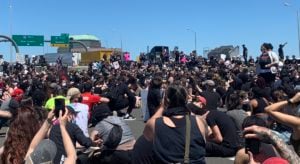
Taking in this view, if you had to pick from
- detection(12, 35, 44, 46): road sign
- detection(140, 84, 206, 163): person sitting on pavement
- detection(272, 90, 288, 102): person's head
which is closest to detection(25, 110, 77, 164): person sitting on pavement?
detection(140, 84, 206, 163): person sitting on pavement

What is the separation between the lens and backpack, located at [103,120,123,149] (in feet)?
26.7

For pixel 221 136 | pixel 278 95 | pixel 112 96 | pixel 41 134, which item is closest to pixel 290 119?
pixel 41 134

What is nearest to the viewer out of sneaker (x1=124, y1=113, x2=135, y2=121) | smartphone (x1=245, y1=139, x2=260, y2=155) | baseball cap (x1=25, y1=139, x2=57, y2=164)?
smartphone (x1=245, y1=139, x2=260, y2=155)

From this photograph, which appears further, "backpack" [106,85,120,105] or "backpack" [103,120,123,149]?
"backpack" [106,85,120,105]

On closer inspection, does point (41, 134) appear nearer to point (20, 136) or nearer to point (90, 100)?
point (20, 136)

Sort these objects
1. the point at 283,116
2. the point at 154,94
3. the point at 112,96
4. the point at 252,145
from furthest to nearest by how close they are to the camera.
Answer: the point at 112,96, the point at 154,94, the point at 283,116, the point at 252,145

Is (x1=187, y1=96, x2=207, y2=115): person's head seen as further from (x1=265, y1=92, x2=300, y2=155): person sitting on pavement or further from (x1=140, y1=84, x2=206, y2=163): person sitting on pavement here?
(x1=265, y1=92, x2=300, y2=155): person sitting on pavement

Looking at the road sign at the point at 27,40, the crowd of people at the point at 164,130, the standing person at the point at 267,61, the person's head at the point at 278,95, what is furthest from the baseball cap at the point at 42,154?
the road sign at the point at 27,40

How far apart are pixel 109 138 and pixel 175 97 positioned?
2.73 m

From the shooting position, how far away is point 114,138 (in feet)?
26.7

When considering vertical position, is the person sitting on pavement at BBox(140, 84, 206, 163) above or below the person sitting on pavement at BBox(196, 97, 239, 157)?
above

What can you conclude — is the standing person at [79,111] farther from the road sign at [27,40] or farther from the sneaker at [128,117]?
the road sign at [27,40]

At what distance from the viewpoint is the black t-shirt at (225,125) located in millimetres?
10695

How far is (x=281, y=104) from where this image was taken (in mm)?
5371
